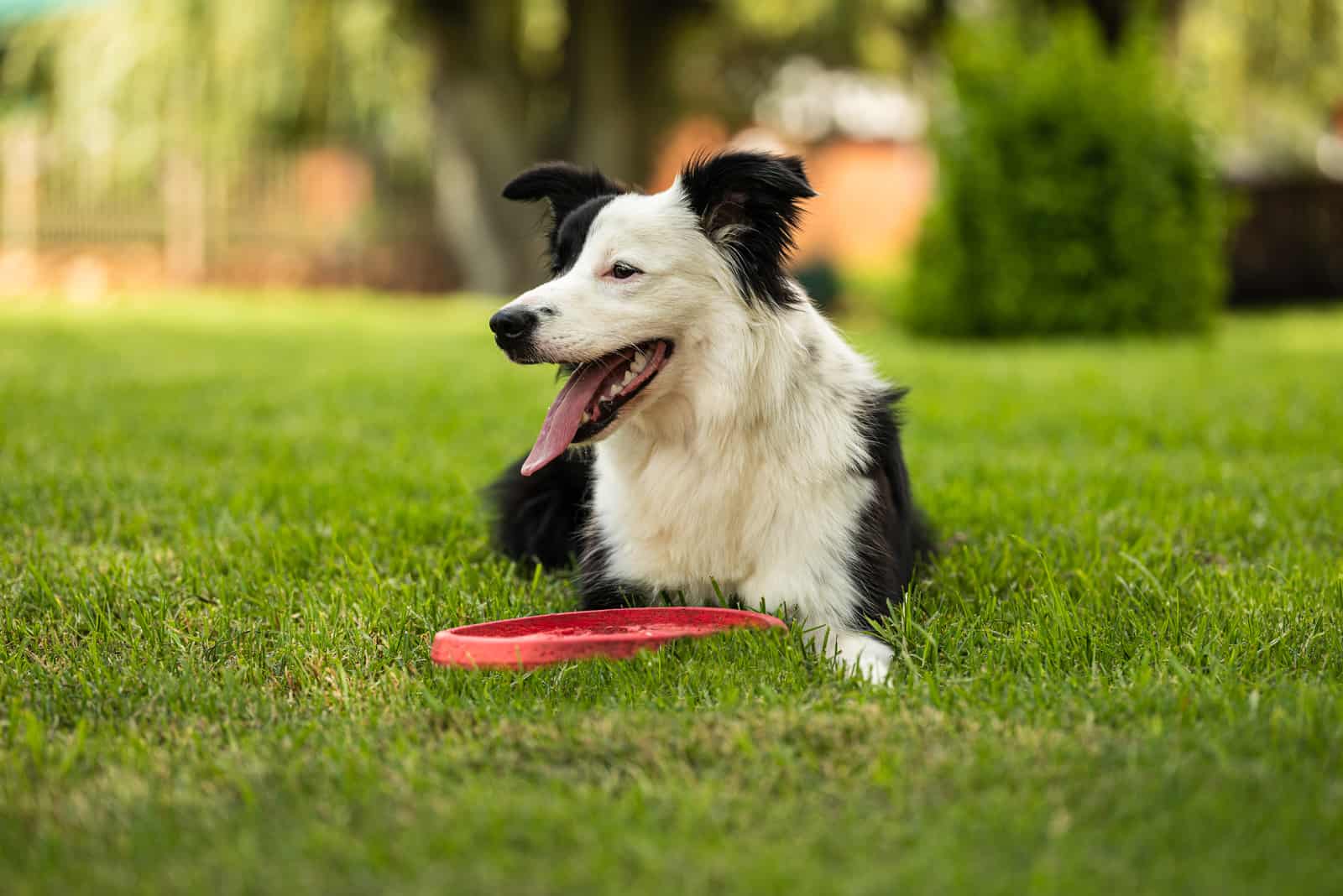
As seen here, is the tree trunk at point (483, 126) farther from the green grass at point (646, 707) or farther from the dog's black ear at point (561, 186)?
the dog's black ear at point (561, 186)

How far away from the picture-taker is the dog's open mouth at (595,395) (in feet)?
9.52

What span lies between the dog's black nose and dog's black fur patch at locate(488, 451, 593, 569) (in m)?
0.85

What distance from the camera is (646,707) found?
2.39 meters

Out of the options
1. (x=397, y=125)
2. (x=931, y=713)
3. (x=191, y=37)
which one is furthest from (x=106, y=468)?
(x=397, y=125)

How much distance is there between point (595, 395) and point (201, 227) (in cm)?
1718

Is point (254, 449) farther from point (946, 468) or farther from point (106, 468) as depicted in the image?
point (946, 468)

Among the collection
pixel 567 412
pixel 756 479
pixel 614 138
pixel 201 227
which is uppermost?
pixel 614 138

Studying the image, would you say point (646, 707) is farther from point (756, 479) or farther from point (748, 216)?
point (748, 216)

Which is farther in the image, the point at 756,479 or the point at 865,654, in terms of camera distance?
the point at 756,479

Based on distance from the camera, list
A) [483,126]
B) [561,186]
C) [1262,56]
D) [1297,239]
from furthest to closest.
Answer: [1297,239], [1262,56], [483,126], [561,186]

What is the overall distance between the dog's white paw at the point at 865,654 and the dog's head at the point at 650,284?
755 millimetres

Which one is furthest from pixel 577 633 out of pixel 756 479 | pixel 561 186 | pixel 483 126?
pixel 483 126

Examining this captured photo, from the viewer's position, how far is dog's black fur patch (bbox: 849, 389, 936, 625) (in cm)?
292

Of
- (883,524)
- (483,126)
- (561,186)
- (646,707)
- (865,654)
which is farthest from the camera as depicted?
(483,126)
